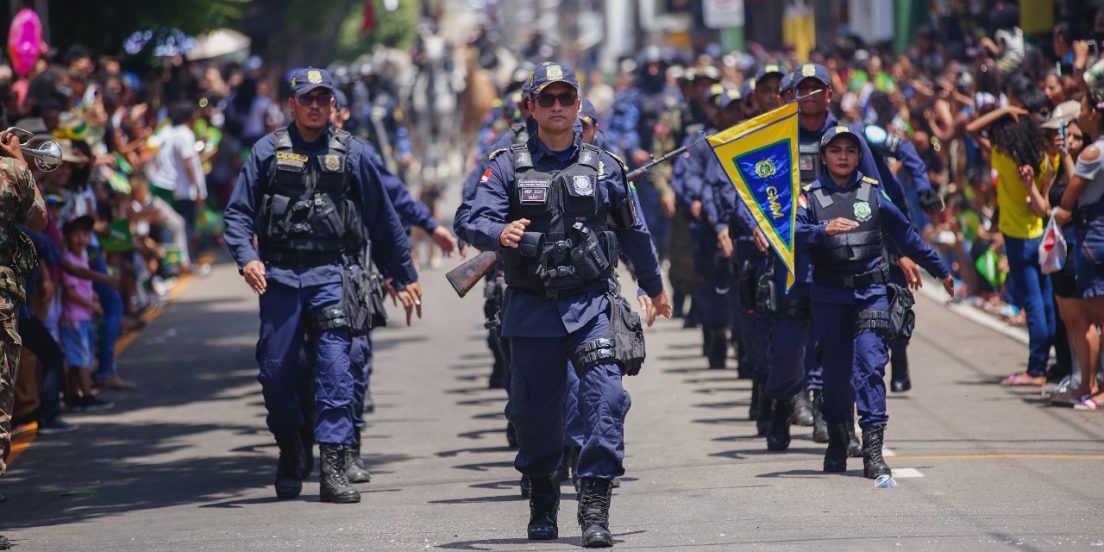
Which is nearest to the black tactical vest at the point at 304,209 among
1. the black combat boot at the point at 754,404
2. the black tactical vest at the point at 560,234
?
the black tactical vest at the point at 560,234

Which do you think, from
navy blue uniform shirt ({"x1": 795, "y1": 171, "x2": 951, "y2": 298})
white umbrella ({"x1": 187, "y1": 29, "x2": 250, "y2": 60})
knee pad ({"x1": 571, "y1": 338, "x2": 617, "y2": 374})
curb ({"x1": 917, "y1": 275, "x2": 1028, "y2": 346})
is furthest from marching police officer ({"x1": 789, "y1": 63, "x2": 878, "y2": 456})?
white umbrella ({"x1": 187, "y1": 29, "x2": 250, "y2": 60})

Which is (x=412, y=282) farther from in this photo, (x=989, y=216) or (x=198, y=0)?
A: (x=198, y=0)

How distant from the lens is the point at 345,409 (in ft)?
31.4

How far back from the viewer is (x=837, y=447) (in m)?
9.78

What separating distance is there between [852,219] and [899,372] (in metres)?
3.43

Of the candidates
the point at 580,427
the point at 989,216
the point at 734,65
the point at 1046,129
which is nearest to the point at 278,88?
the point at 734,65

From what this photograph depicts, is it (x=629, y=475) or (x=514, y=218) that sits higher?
(x=514, y=218)

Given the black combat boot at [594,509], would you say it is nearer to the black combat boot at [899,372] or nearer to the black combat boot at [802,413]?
the black combat boot at [802,413]

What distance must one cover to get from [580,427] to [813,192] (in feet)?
5.98

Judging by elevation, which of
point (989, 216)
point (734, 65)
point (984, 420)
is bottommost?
point (984, 420)

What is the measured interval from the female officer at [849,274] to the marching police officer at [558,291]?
65.5 inches

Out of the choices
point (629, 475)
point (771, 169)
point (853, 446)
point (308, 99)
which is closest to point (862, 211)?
point (771, 169)

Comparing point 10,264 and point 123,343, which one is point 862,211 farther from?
point 123,343

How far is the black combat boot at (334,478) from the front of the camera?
31.2 ft
